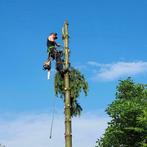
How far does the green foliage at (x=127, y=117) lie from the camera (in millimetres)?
59875

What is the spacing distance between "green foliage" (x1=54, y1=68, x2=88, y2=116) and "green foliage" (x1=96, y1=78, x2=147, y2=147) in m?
44.2

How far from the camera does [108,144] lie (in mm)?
62188

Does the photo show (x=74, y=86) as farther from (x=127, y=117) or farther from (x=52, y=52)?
(x=127, y=117)

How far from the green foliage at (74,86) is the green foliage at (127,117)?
44157 mm

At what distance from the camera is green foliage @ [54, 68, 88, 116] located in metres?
14.6

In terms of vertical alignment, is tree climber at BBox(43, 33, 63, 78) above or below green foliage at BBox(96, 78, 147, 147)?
below

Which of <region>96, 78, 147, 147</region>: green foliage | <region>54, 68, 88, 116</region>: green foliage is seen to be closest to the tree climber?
<region>54, 68, 88, 116</region>: green foliage

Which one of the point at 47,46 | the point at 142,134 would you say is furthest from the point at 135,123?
the point at 47,46

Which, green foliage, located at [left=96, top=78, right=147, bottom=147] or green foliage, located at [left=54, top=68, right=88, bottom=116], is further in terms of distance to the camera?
green foliage, located at [left=96, top=78, right=147, bottom=147]

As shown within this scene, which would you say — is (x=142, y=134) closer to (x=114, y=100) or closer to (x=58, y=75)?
(x=114, y=100)

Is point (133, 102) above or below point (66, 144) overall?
above

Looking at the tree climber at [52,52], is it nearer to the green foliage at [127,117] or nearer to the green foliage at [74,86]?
the green foliage at [74,86]

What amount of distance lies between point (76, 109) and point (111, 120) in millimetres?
48732

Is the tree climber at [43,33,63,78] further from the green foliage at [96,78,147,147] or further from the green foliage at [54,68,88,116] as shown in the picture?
the green foliage at [96,78,147,147]
